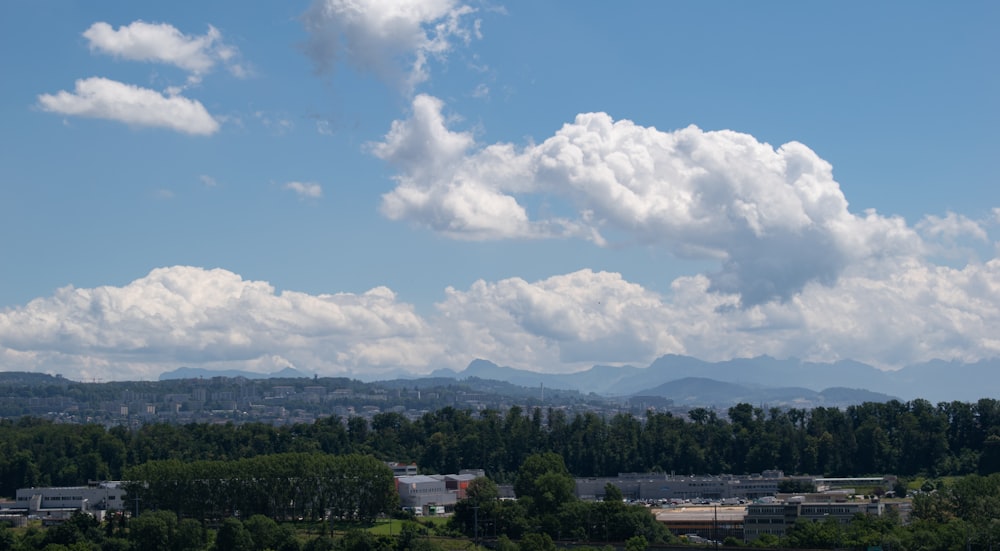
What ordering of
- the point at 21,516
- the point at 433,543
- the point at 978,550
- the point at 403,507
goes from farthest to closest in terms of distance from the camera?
the point at 403,507 → the point at 21,516 → the point at 433,543 → the point at 978,550

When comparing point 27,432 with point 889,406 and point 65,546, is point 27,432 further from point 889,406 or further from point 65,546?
point 889,406

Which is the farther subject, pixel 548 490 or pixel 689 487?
pixel 689 487

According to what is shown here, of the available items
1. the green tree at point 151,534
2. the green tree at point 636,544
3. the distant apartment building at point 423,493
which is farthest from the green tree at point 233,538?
the distant apartment building at point 423,493

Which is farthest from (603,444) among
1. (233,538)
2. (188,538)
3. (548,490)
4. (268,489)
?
(188,538)

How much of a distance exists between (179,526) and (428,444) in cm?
4679

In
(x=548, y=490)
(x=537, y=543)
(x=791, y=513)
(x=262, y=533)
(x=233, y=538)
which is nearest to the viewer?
(x=537, y=543)

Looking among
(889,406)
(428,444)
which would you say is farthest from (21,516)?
(889,406)

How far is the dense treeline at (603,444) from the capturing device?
320 feet

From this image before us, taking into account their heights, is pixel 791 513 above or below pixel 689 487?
below

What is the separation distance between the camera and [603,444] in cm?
10562

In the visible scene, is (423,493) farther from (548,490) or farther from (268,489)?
(548,490)

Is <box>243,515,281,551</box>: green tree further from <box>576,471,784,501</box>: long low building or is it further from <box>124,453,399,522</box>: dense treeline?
<box>576,471,784,501</box>: long low building

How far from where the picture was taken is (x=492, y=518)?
72062 mm

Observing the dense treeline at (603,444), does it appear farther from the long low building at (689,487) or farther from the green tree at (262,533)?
the green tree at (262,533)
